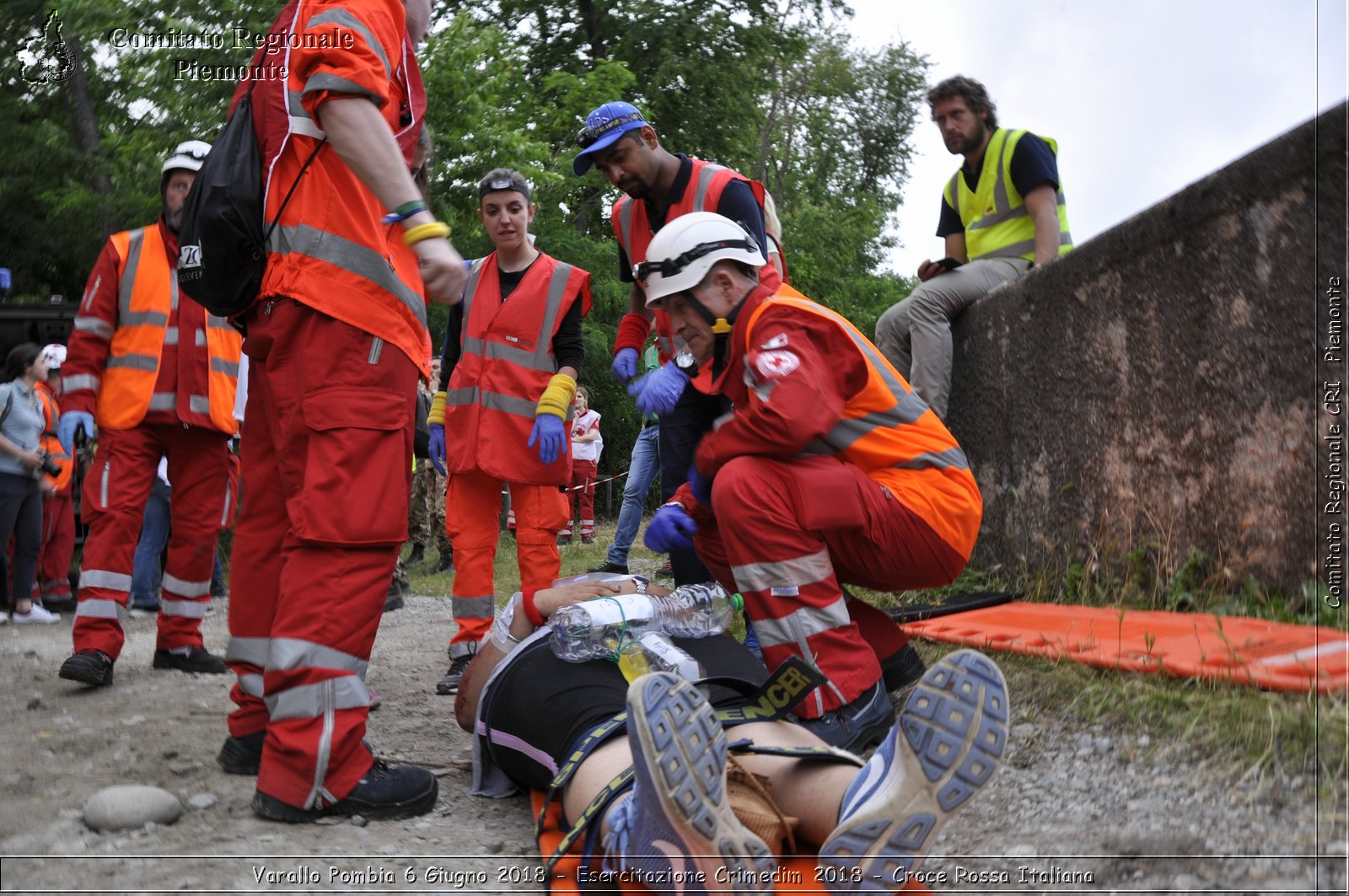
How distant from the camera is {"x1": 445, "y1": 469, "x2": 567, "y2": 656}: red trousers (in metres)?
4.65

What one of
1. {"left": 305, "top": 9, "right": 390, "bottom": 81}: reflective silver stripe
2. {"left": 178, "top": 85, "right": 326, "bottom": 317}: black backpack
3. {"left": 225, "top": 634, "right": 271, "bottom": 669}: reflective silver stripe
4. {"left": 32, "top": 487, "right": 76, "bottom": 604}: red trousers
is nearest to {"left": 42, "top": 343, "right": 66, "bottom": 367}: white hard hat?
{"left": 32, "top": 487, "right": 76, "bottom": 604}: red trousers

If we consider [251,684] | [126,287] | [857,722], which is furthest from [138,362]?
[857,722]

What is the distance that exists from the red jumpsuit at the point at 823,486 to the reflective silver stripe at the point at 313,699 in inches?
40.1

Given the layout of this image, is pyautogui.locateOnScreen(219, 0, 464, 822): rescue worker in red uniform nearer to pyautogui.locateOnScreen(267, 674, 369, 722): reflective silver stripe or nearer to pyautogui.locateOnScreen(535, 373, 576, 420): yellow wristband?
pyautogui.locateOnScreen(267, 674, 369, 722): reflective silver stripe

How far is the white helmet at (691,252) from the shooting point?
3.24m

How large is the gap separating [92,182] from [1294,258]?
12321mm

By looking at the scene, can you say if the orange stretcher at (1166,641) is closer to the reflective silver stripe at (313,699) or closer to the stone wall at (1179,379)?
the stone wall at (1179,379)

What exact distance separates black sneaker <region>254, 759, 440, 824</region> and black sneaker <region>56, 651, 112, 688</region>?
6.66 feet

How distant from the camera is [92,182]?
12.4 metres

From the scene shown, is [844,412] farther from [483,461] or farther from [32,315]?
[32,315]

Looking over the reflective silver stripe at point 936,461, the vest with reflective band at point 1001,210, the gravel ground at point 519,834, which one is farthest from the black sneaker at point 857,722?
the vest with reflective band at point 1001,210

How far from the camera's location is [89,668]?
14.5ft

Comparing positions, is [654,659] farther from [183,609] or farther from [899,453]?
[183,609]

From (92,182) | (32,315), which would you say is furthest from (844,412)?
(92,182)
